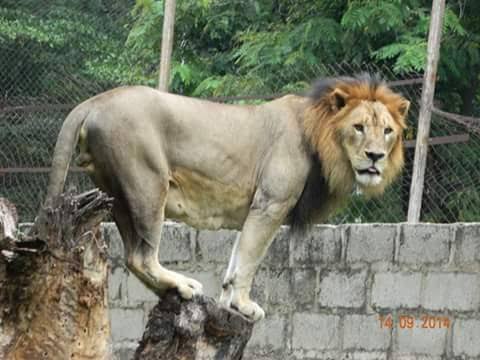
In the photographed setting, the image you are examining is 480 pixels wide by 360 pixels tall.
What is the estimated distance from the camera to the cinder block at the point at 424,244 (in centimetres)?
791

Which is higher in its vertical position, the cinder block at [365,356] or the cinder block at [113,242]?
the cinder block at [113,242]

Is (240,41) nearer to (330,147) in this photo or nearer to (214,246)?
(214,246)

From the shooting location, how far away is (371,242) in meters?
8.05

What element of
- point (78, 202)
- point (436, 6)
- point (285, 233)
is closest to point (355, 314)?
point (285, 233)

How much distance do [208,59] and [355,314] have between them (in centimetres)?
356

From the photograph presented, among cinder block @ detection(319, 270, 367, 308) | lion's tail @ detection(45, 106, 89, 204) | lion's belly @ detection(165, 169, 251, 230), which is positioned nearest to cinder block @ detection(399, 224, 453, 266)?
cinder block @ detection(319, 270, 367, 308)

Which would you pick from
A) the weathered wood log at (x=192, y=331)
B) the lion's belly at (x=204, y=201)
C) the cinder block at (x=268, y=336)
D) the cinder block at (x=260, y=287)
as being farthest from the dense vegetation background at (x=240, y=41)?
the weathered wood log at (x=192, y=331)

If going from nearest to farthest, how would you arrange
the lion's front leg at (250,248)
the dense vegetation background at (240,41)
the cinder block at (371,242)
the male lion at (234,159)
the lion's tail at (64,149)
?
the lion's tail at (64,149), the male lion at (234,159), the lion's front leg at (250,248), the cinder block at (371,242), the dense vegetation background at (240,41)

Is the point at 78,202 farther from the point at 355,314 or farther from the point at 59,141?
the point at 355,314

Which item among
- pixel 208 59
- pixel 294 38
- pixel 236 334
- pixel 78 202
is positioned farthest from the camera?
pixel 208 59

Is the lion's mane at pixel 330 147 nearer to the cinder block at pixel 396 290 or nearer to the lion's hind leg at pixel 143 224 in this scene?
the lion's hind leg at pixel 143 224

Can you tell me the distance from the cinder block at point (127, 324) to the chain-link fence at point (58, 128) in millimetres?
965

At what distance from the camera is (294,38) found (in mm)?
9977

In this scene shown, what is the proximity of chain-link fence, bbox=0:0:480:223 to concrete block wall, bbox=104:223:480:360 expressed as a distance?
0.21 m
